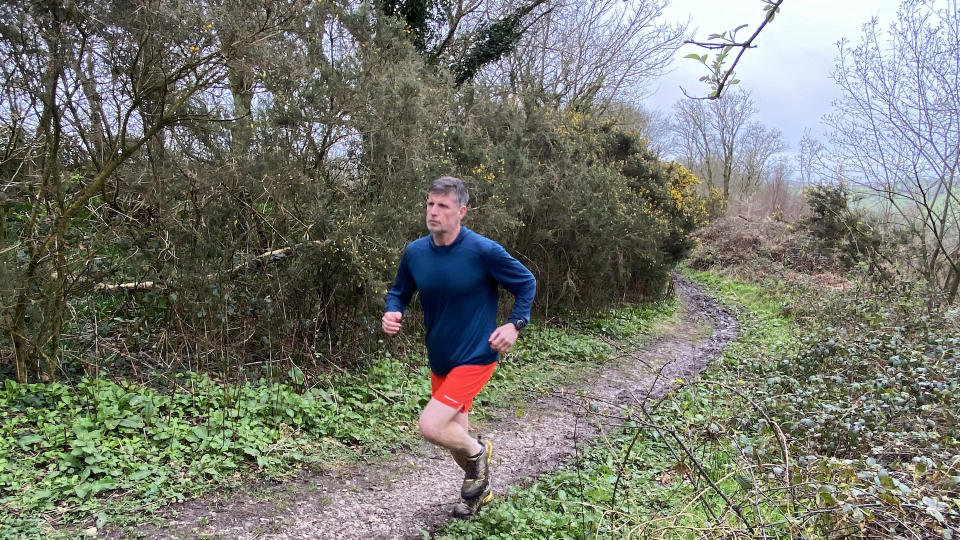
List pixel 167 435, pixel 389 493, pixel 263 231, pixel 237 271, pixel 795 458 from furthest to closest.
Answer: pixel 263 231 < pixel 237 271 < pixel 795 458 < pixel 167 435 < pixel 389 493

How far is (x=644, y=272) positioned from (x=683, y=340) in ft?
10.2

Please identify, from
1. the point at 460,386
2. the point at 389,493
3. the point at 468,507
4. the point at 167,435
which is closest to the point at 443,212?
the point at 460,386

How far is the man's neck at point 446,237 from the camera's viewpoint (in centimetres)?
353

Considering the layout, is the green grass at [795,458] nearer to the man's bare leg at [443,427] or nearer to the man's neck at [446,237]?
the man's bare leg at [443,427]

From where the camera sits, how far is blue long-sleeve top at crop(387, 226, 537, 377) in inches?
137

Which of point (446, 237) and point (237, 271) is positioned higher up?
point (446, 237)

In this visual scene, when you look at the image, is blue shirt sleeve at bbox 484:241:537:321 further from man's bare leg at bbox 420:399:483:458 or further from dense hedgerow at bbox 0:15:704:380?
dense hedgerow at bbox 0:15:704:380

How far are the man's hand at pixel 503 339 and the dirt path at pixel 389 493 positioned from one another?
0.47m

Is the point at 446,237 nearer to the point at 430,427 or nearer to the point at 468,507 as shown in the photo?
the point at 430,427

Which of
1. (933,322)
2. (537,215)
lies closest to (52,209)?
(537,215)

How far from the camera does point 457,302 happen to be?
3479mm

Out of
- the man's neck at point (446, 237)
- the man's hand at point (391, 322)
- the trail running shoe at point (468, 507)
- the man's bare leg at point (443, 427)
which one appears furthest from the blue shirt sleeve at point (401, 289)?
the trail running shoe at point (468, 507)

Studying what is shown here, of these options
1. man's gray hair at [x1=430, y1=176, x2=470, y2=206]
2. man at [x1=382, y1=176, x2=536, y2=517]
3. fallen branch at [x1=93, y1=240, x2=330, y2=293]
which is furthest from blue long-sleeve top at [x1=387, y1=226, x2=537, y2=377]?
fallen branch at [x1=93, y1=240, x2=330, y2=293]

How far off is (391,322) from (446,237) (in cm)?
65
